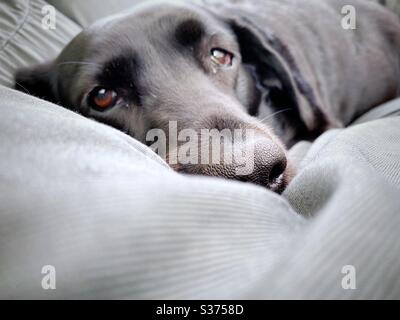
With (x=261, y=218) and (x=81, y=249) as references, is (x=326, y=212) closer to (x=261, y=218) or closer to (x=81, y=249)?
(x=261, y=218)

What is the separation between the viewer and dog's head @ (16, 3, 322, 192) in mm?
998

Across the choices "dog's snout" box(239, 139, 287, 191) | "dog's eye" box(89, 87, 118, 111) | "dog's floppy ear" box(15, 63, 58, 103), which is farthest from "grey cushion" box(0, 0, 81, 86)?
"dog's snout" box(239, 139, 287, 191)

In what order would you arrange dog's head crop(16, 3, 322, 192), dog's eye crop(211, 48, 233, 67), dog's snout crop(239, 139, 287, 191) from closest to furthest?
dog's snout crop(239, 139, 287, 191)
dog's head crop(16, 3, 322, 192)
dog's eye crop(211, 48, 233, 67)

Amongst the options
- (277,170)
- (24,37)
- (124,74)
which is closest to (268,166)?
(277,170)

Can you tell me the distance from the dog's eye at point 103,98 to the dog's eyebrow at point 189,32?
0.24 m

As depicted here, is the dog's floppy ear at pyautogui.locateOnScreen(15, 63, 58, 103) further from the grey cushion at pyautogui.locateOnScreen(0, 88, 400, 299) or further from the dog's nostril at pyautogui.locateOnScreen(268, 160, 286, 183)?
the grey cushion at pyautogui.locateOnScreen(0, 88, 400, 299)

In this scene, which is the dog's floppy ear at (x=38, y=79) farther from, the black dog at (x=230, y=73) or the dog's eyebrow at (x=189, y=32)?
the dog's eyebrow at (x=189, y=32)

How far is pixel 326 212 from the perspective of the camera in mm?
388

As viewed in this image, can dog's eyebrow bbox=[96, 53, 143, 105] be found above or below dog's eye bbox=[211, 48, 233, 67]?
above

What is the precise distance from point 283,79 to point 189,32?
1.26ft

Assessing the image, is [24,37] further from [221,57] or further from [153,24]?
[221,57]

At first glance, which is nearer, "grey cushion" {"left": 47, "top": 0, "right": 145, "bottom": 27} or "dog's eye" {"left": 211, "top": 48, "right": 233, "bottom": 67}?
"dog's eye" {"left": 211, "top": 48, "right": 233, "bottom": 67}

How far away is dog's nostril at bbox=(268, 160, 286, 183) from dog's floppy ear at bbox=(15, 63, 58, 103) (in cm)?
87

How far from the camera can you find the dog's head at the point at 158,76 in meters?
1.00
